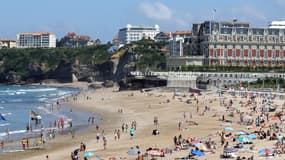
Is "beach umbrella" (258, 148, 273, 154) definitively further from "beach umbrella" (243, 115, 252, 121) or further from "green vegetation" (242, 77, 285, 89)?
"green vegetation" (242, 77, 285, 89)

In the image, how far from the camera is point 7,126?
5131 cm

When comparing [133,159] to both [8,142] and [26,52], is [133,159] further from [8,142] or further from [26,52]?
[26,52]

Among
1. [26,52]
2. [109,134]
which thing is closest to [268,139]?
[109,134]

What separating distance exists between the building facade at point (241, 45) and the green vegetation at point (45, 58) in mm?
64225

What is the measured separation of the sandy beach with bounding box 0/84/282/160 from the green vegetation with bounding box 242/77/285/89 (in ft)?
33.7

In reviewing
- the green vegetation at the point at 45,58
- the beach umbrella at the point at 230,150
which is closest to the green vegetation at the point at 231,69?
the beach umbrella at the point at 230,150

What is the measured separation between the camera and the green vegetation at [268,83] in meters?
80.6

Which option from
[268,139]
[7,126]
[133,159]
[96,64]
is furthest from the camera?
[96,64]

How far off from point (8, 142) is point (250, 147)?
17267 mm

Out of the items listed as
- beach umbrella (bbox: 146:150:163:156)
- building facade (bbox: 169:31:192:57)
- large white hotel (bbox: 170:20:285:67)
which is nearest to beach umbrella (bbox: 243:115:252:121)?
beach umbrella (bbox: 146:150:163:156)

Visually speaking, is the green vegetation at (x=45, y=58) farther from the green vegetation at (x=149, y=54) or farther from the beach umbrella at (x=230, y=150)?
the beach umbrella at (x=230, y=150)

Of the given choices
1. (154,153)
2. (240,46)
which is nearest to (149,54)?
(240,46)

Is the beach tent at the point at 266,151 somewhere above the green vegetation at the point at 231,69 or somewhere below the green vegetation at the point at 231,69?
below

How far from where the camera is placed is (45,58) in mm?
184125
